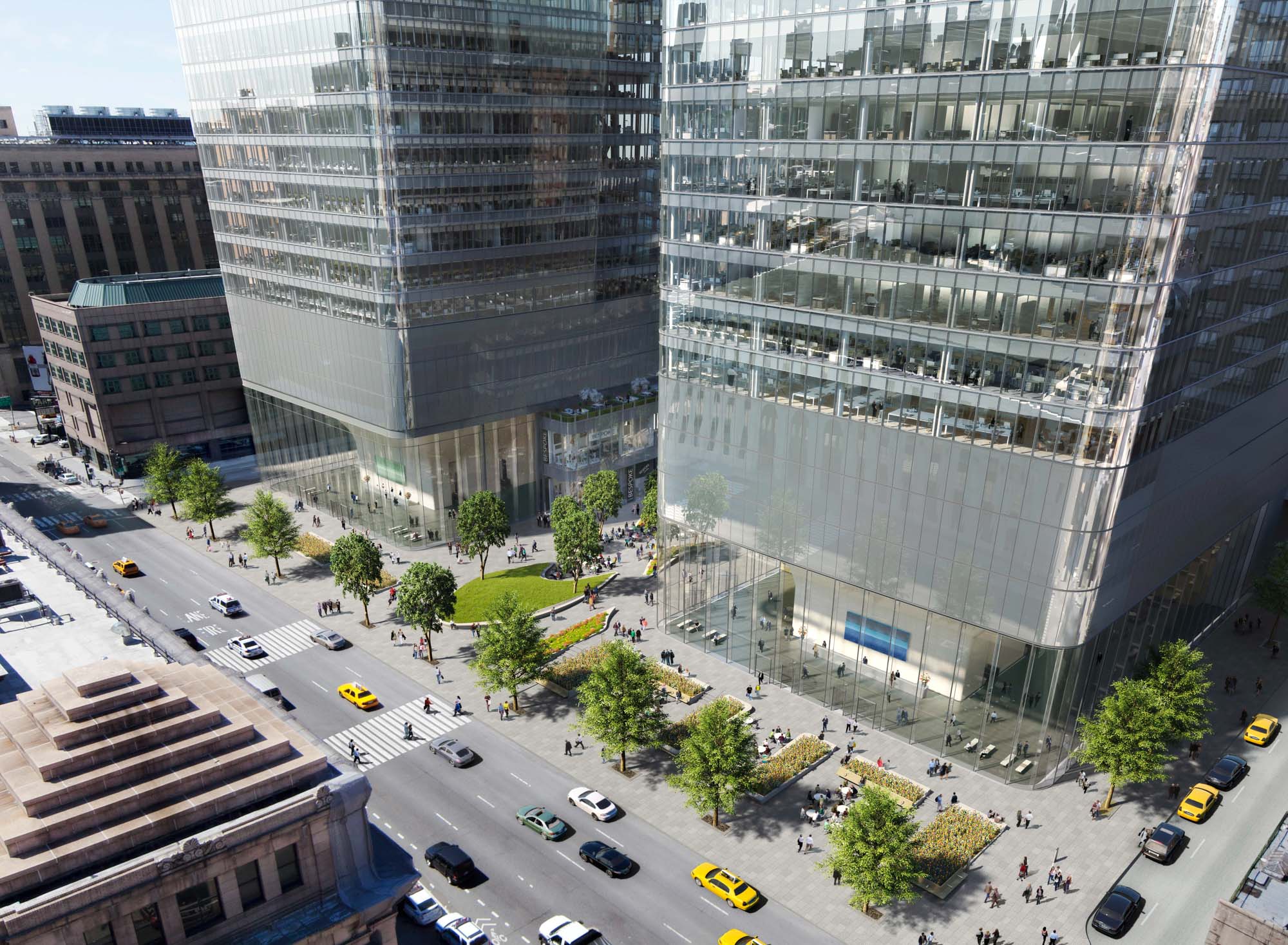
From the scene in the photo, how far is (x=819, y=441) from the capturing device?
58.1m

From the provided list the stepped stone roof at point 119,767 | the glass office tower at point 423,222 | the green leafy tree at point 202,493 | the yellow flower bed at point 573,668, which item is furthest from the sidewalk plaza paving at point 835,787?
the stepped stone roof at point 119,767

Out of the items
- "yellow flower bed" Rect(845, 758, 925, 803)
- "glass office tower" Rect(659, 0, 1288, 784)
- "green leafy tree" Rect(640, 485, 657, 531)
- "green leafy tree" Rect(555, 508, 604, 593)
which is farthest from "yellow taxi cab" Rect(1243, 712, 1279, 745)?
"green leafy tree" Rect(555, 508, 604, 593)

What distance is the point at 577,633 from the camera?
7312 centimetres

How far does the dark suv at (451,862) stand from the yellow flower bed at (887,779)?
79.2 ft

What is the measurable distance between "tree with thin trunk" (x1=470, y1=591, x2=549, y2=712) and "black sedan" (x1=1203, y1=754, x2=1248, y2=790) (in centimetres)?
4367

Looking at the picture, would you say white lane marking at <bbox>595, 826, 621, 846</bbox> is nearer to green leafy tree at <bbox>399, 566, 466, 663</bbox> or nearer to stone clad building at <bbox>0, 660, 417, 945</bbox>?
stone clad building at <bbox>0, 660, 417, 945</bbox>

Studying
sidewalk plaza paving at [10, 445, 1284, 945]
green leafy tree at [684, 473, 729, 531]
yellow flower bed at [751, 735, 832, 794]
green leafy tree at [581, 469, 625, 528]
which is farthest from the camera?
green leafy tree at [581, 469, 625, 528]

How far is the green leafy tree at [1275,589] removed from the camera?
2702 inches

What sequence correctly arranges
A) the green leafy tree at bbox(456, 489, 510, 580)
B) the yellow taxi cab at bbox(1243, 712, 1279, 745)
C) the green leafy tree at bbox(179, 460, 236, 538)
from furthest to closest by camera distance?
the green leafy tree at bbox(179, 460, 236, 538)
the green leafy tree at bbox(456, 489, 510, 580)
the yellow taxi cab at bbox(1243, 712, 1279, 745)

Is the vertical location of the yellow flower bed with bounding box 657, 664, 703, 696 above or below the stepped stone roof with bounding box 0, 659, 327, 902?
below

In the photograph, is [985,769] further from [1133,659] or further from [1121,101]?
[1121,101]

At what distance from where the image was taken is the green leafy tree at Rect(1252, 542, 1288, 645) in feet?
225

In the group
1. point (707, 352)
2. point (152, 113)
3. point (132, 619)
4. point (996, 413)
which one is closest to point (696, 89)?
point (707, 352)

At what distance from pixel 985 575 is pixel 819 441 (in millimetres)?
13274
